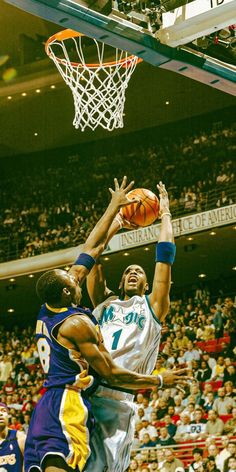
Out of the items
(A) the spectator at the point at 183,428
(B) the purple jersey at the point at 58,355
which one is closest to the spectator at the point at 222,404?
(A) the spectator at the point at 183,428

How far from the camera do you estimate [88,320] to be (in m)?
4.41

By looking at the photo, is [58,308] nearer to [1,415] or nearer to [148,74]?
[1,415]

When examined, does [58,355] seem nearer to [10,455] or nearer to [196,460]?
[10,455]

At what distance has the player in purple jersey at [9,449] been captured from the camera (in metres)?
6.50

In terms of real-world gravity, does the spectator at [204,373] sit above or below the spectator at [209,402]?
above

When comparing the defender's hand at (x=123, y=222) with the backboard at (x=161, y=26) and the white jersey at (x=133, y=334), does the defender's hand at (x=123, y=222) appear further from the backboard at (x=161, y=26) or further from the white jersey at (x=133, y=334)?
the backboard at (x=161, y=26)

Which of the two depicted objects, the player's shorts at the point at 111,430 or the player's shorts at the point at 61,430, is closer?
the player's shorts at the point at 61,430

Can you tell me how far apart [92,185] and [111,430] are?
18146mm

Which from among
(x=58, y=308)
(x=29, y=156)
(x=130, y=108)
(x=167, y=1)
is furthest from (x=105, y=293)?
(x=29, y=156)

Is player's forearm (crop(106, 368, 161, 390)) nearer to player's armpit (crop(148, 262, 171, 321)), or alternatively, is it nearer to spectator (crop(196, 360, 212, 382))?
player's armpit (crop(148, 262, 171, 321))

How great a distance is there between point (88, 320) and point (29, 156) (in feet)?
70.3

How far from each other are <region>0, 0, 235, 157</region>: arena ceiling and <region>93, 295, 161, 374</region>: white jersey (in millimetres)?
15810

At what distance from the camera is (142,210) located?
5.57m

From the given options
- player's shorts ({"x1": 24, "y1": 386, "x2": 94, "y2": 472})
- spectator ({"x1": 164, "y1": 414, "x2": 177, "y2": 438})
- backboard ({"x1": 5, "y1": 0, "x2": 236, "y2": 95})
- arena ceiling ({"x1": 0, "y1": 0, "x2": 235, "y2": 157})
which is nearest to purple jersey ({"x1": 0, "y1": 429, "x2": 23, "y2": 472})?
player's shorts ({"x1": 24, "y1": 386, "x2": 94, "y2": 472})
